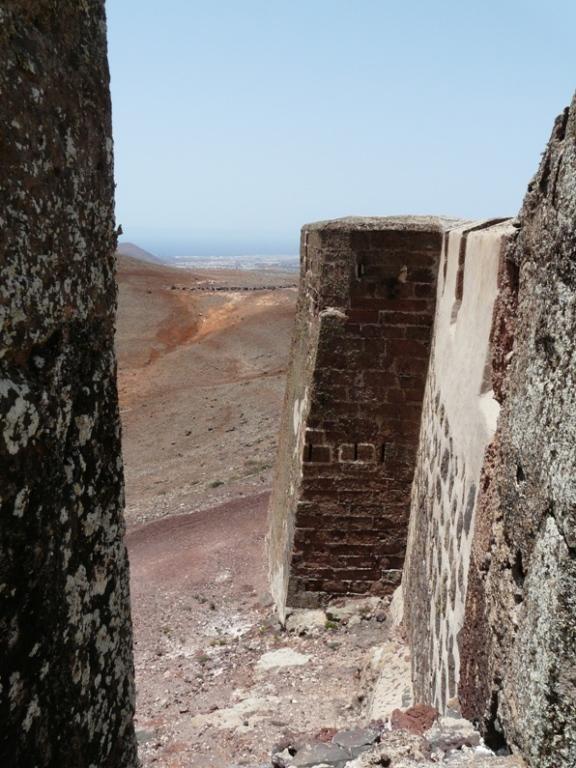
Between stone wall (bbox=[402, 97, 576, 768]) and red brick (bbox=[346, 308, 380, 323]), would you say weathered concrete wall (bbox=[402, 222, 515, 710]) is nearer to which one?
stone wall (bbox=[402, 97, 576, 768])

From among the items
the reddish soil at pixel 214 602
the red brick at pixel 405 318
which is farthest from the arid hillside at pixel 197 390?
the red brick at pixel 405 318

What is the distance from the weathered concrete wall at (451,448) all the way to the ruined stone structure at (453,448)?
23mm

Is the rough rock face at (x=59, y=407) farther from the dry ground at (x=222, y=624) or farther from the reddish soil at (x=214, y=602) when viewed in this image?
the reddish soil at (x=214, y=602)

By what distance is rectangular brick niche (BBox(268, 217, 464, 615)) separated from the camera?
249 inches

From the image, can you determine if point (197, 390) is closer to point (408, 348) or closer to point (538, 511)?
point (408, 348)

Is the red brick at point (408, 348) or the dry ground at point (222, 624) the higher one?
the red brick at point (408, 348)

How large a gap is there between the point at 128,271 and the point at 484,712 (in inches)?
1677

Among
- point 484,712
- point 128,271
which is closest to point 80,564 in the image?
point 484,712

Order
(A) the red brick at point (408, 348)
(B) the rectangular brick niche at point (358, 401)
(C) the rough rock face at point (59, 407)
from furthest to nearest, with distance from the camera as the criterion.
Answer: (A) the red brick at point (408, 348), (B) the rectangular brick niche at point (358, 401), (C) the rough rock face at point (59, 407)

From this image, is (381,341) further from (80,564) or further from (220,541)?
(80,564)

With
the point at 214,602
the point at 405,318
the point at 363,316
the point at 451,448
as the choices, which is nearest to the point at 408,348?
the point at 405,318

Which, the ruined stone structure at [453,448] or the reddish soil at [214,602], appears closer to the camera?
the ruined stone structure at [453,448]

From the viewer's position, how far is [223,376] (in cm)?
2398

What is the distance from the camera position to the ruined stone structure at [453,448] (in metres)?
1.97
